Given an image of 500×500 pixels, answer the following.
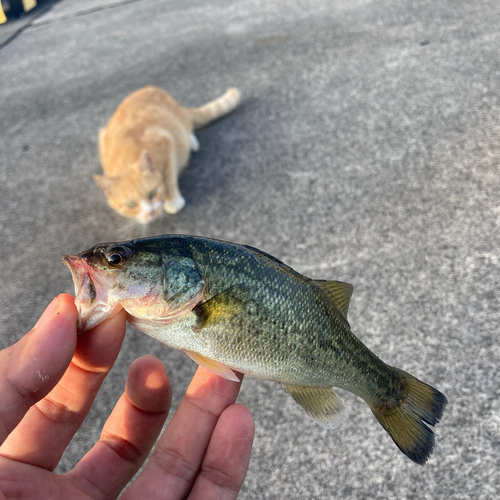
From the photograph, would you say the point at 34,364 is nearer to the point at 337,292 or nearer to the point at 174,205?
the point at 337,292

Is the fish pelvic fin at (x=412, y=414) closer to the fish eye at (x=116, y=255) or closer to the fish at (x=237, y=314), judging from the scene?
the fish at (x=237, y=314)

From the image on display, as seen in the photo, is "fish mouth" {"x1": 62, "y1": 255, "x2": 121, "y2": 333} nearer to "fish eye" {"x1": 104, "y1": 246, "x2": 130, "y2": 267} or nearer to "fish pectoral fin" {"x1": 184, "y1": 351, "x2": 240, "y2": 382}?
"fish eye" {"x1": 104, "y1": 246, "x2": 130, "y2": 267}

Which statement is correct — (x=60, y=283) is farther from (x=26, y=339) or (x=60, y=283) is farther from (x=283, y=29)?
(x=283, y=29)

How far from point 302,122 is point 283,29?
84.2 inches

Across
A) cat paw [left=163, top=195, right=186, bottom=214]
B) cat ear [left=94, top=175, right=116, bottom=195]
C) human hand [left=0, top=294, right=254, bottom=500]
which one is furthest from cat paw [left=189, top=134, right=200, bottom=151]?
human hand [left=0, top=294, right=254, bottom=500]

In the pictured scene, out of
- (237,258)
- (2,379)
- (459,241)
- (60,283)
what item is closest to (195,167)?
(60,283)

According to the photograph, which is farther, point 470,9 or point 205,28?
point 205,28

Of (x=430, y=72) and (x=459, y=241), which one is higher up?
(x=430, y=72)

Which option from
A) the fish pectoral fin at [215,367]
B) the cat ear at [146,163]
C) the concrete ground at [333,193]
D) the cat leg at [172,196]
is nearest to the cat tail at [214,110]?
the concrete ground at [333,193]

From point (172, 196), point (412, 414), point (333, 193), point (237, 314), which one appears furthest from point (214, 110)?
point (412, 414)

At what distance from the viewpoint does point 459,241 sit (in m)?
2.07

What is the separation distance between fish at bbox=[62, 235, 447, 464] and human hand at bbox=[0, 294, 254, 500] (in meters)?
0.08

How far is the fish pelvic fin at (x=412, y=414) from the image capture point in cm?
107

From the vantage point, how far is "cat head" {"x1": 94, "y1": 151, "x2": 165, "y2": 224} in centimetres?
255
